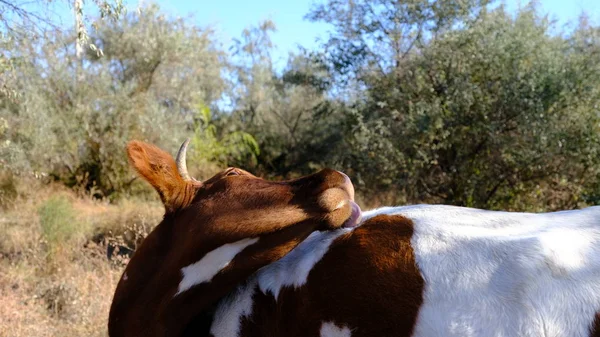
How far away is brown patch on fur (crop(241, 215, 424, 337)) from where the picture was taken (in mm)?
1949

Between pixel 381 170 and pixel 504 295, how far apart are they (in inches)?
393

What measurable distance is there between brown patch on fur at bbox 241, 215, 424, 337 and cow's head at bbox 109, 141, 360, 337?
146mm

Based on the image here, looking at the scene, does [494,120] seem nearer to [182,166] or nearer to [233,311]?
[182,166]

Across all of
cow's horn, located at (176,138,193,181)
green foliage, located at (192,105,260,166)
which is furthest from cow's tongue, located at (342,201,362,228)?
green foliage, located at (192,105,260,166)

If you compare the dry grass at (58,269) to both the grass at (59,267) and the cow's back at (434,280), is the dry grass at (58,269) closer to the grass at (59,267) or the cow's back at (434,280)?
the grass at (59,267)

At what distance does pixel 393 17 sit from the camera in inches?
500

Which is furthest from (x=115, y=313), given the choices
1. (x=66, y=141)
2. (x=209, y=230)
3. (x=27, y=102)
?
(x=66, y=141)

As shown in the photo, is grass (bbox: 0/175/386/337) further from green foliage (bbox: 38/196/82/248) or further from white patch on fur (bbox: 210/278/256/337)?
white patch on fur (bbox: 210/278/256/337)

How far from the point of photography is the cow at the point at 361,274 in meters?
1.84

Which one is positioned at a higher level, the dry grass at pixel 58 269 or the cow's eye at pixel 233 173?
the cow's eye at pixel 233 173

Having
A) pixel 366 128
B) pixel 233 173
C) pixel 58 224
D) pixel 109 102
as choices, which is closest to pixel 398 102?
pixel 366 128

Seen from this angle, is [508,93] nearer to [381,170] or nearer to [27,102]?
[381,170]

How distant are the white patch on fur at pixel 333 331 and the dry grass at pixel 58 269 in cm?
356

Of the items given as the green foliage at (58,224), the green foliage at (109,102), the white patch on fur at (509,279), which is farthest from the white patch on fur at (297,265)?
the green foliage at (109,102)
